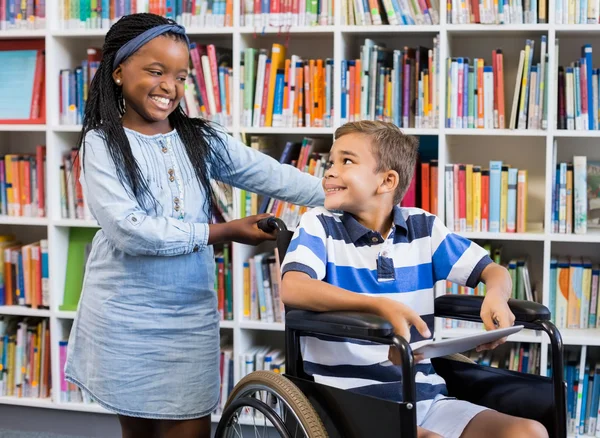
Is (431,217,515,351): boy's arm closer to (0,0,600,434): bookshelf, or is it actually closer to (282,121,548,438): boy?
(282,121,548,438): boy

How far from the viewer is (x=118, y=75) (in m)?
1.82

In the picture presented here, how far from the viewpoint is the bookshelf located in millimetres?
2682

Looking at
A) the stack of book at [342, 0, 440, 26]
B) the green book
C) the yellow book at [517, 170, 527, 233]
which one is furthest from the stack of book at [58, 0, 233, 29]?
the yellow book at [517, 170, 527, 233]

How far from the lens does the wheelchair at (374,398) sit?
1.39 metres

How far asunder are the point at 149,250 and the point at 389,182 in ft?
1.74

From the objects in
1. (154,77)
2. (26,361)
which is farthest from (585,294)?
(26,361)

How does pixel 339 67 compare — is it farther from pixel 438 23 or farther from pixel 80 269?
pixel 80 269

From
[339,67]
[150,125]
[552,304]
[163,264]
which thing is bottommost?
[552,304]

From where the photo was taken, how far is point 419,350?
1399 millimetres

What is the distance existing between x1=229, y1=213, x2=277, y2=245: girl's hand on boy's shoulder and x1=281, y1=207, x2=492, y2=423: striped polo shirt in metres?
0.09

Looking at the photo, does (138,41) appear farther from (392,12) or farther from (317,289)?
(392,12)

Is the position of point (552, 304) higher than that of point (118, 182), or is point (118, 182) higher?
point (118, 182)

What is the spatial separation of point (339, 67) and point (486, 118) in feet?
1.70

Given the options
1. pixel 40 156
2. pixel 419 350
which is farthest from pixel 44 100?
pixel 419 350
